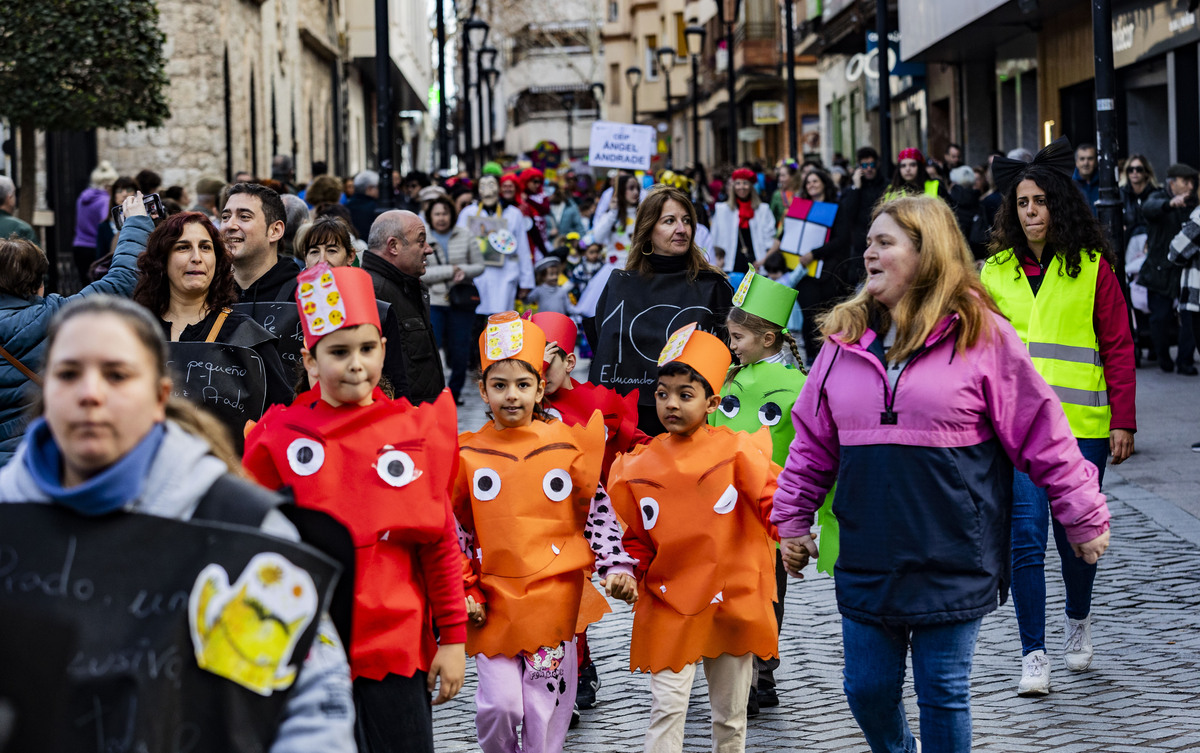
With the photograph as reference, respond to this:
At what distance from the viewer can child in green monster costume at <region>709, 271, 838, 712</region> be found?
18.8 ft

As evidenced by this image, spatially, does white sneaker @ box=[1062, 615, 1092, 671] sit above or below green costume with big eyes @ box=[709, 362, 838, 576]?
below

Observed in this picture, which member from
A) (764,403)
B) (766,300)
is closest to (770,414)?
(764,403)

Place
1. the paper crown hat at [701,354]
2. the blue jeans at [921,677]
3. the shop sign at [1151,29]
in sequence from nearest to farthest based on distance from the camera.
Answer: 1. the blue jeans at [921,677]
2. the paper crown hat at [701,354]
3. the shop sign at [1151,29]

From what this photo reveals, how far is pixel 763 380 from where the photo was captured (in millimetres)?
5812

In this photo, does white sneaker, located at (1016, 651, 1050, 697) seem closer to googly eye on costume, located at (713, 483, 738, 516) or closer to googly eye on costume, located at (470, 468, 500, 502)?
googly eye on costume, located at (713, 483, 738, 516)

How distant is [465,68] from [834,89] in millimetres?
13808

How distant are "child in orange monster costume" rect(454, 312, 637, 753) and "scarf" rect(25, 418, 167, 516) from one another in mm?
2385

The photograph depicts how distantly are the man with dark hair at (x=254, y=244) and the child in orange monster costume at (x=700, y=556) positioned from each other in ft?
6.15

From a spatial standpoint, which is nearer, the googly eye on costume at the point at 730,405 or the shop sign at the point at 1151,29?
the googly eye on costume at the point at 730,405

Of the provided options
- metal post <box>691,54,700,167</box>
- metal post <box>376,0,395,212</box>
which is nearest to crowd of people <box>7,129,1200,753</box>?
metal post <box>376,0,395,212</box>

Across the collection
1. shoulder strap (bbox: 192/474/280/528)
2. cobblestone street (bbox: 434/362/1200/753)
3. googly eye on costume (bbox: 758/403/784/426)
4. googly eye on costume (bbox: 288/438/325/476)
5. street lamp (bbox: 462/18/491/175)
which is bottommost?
cobblestone street (bbox: 434/362/1200/753)

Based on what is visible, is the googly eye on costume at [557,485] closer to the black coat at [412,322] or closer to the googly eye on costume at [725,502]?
the googly eye on costume at [725,502]

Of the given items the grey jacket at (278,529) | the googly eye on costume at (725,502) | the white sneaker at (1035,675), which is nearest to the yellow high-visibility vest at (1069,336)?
the white sneaker at (1035,675)

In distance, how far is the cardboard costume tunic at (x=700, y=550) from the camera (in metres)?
4.91
